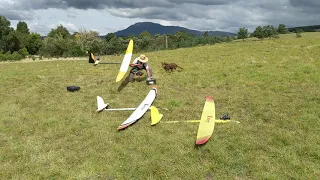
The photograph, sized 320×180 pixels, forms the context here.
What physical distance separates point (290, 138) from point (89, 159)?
5.44 metres

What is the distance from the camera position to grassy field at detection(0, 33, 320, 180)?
6.28 m

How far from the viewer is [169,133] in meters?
8.37

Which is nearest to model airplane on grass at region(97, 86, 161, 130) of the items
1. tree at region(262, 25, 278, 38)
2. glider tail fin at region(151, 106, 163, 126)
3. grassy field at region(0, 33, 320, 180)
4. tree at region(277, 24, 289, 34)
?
grassy field at region(0, 33, 320, 180)

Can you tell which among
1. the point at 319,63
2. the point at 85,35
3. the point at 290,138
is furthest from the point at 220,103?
the point at 85,35

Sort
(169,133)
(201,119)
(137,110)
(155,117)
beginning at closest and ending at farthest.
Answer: (169,133)
(201,119)
(155,117)
(137,110)

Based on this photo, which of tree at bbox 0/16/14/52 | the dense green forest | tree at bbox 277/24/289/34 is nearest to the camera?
the dense green forest

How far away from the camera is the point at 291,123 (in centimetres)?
864

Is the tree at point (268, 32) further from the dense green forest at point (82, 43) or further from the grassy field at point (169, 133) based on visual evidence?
the grassy field at point (169, 133)

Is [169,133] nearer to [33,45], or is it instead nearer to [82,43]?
[82,43]

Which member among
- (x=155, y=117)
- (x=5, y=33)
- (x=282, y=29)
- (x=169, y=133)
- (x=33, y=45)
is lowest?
(x=169, y=133)

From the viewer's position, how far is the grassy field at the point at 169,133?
6281mm

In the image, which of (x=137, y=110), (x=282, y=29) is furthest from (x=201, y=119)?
(x=282, y=29)

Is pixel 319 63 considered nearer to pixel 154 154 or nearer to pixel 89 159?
pixel 154 154

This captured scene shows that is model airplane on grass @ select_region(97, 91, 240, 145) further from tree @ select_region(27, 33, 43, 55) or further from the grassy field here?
tree @ select_region(27, 33, 43, 55)
